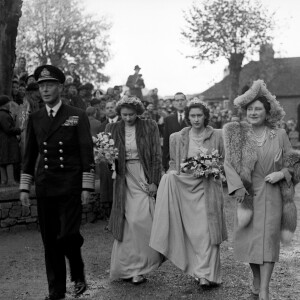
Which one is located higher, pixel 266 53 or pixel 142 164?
pixel 266 53

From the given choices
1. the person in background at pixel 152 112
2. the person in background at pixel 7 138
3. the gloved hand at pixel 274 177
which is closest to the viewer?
the gloved hand at pixel 274 177

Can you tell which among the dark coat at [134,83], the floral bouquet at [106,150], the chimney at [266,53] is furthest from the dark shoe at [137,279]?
the chimney at [266,53]

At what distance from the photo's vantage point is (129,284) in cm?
744

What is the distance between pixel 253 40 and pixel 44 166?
41228mm

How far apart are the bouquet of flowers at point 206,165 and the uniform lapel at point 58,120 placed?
162 cm

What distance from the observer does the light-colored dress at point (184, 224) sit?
24.1 ft

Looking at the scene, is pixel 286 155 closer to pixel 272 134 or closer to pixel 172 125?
pixel 272 134

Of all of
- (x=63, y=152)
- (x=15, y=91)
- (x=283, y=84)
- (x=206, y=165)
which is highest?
(x=283, y=84)

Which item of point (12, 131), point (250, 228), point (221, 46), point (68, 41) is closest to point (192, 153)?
point (250, 228)

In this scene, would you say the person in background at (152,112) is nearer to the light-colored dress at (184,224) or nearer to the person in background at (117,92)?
the person in background at (117,92)

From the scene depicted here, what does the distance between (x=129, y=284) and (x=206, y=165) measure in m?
1.61

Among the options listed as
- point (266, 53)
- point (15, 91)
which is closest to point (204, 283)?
point (15, 91)

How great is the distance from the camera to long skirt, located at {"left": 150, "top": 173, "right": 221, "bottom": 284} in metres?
7.34

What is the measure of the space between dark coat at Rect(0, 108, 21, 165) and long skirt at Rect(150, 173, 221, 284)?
476cm
